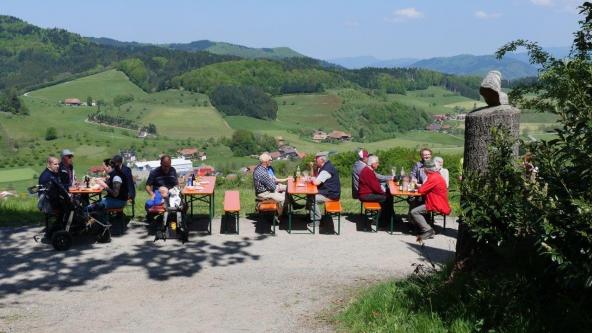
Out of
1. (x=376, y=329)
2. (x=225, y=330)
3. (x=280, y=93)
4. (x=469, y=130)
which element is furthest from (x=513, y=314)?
(x=280, y=93)

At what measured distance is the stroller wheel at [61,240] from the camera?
798 centimetres

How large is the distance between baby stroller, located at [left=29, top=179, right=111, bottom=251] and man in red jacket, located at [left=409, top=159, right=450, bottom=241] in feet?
16.5

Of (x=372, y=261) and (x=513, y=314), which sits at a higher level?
(x=513, y=314)

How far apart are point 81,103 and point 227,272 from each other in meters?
131

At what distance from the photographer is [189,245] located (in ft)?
27.8

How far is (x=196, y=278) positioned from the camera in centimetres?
687

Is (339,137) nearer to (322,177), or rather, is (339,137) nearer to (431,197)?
(322,177)

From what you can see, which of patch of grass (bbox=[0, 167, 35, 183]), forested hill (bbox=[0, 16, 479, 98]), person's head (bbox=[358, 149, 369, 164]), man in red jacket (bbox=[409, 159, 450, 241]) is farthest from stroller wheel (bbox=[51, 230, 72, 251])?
forested hill (bbox=[0, 16, 479, 98])

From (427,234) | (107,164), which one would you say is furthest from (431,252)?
(107,164)

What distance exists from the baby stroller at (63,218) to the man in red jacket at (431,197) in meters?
5.03

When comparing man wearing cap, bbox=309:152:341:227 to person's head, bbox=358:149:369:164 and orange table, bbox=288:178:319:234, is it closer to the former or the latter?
orange table, bbox=288:178:319:234

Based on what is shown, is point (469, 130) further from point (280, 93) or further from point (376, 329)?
point (280, 93)

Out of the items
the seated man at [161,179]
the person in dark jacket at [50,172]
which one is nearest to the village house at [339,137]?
the seated man at [161,179]

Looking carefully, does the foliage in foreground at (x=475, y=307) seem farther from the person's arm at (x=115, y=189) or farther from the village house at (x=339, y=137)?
the village house at (x=339, y=137)
